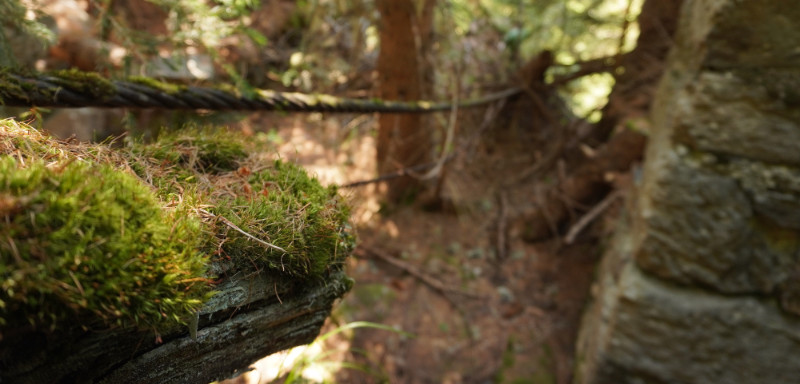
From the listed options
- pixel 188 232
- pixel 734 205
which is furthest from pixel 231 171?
pixel 734 205

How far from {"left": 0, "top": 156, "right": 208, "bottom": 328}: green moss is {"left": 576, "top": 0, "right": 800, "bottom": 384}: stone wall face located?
2474 millimetres

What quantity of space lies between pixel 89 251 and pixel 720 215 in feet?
8.94

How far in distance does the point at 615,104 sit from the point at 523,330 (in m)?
2.34

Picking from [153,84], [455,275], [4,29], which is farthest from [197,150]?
[455,275]

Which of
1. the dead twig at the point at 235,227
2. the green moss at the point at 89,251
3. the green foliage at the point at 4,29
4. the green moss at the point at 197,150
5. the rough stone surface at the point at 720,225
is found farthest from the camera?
the rough stone surface at the point at 720,225

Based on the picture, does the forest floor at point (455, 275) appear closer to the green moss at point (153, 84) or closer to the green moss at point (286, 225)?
the green moss at point (153, 84)

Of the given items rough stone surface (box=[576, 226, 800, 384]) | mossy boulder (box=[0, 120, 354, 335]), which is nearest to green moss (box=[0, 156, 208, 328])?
mossy boulder (box=[0, 120, 354, 335])

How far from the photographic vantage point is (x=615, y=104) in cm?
385

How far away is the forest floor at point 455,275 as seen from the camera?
3.15 meters

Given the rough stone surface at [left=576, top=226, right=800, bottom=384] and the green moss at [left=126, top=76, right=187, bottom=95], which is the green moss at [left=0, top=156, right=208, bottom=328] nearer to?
the green moss at [left=126, top=76, right=187, bottom=95]

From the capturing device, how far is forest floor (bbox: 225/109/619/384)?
315cm

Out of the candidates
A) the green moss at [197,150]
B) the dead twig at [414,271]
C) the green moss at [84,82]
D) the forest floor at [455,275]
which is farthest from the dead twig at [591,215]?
the green moss at [84,82]

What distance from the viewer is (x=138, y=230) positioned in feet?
2.13

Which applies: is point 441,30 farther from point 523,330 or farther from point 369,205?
point 523,330
